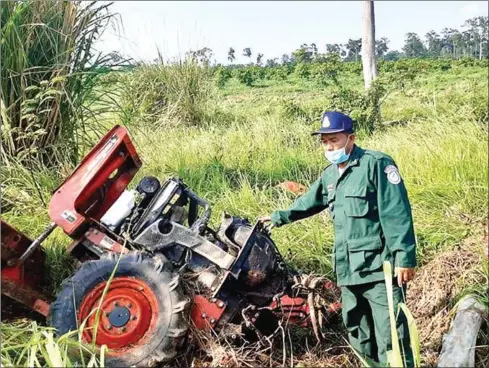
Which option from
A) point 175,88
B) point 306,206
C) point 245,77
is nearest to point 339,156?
point 306,206

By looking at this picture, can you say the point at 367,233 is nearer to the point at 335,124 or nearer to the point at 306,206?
the point at 306,206

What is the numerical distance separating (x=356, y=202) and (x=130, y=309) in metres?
1.45

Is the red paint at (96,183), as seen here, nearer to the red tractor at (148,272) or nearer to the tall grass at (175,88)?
the red tractor at (148,272)

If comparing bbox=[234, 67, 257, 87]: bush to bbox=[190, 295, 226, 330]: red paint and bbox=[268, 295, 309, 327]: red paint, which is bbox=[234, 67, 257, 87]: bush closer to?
bbox=[268, 295, 309, 327]: red paint

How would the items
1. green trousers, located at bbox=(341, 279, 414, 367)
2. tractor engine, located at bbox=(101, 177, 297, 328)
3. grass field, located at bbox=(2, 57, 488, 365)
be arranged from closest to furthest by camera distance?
green trousers, located at bbox=(341, 279, 414, 367)
tractor engine, located at bbox=(101, 177, 297, 328)
grass field, located at bbox=(2, 57, 488, 365)

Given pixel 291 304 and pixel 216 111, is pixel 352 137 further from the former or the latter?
pixel 216 111

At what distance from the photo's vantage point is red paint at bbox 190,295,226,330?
3854 mm

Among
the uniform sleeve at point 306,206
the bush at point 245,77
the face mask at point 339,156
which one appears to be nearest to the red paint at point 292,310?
the uniform sleeve at point 306,206

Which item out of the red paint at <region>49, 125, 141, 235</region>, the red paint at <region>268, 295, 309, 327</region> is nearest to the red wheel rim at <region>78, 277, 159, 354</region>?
the red paint at <region>49, 125, 141, 235</region>

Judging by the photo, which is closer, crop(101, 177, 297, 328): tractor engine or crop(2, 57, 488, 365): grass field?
crop(101, 177, 297, 328): tractor engine

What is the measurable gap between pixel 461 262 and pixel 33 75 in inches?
168

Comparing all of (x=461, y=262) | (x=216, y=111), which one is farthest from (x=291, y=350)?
(x=216, y=111)

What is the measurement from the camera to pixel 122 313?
3.71 m

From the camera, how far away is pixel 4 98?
613 centimetres
